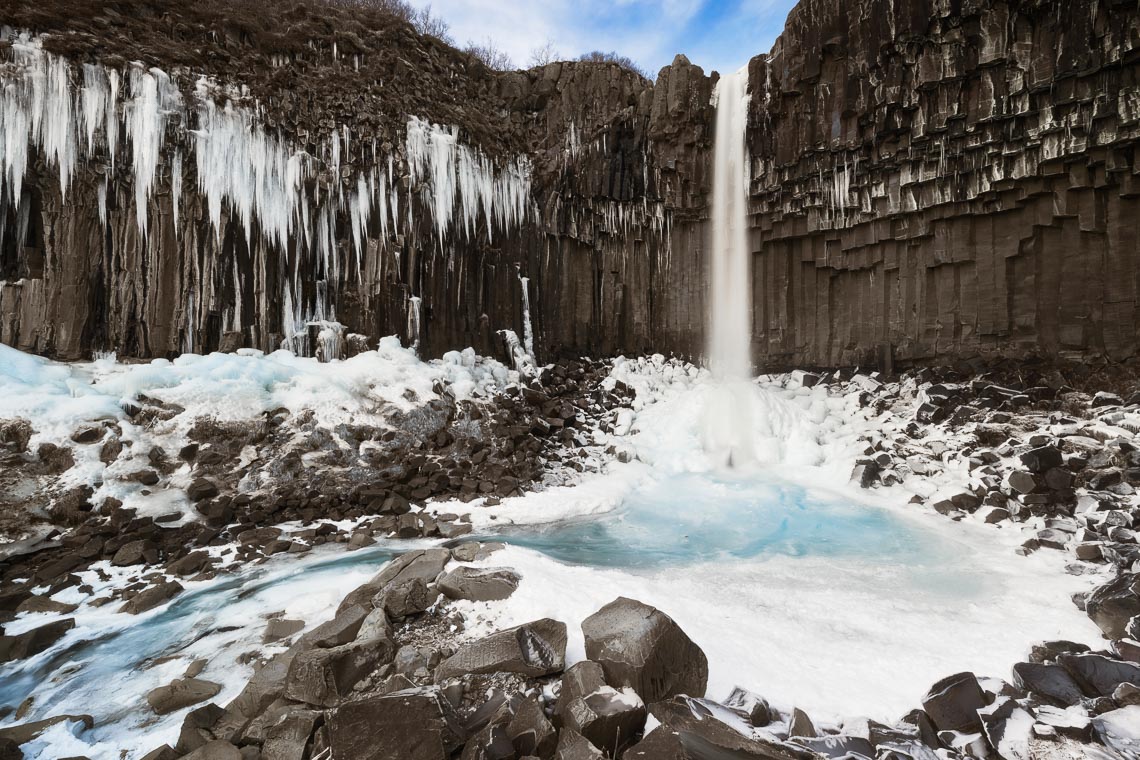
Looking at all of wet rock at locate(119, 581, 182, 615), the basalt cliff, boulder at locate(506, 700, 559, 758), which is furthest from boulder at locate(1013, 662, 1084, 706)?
the basalt cliff

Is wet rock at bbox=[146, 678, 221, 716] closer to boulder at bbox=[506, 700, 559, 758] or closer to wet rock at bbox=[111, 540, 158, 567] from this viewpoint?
boulder at bbox=[506, 700, 559, 758]

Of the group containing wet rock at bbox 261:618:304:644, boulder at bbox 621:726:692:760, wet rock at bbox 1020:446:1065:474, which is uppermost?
wet rock at bbox 1020:446:1065:474

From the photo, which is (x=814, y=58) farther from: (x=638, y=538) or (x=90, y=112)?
(x=90, y=112)

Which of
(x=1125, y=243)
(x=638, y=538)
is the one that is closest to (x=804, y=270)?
(x=1125, y=243)

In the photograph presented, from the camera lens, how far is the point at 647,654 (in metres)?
2.92

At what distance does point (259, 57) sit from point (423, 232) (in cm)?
538

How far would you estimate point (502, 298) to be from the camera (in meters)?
13.7

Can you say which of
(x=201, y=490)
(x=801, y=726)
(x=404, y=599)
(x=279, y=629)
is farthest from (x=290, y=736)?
(x=201, y=490)

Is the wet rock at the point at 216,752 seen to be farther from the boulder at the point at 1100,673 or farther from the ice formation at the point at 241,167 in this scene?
the ice formation at the point at 241,167

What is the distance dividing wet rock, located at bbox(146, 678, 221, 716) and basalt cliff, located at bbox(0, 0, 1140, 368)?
8519mm

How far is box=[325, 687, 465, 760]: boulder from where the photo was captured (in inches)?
94.6

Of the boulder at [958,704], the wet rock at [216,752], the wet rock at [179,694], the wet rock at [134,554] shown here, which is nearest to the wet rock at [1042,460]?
the boulder at [958,704]

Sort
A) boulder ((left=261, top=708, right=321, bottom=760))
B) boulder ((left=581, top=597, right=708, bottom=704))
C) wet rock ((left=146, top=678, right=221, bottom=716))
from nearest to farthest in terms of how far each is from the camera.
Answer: boulder ((left=261, top=708, right=321, bottom=760))
boulder ((left=581, top=597, right=708, bottom=704))
wet rock ((left=146, top=678, right=221, bottom=716))

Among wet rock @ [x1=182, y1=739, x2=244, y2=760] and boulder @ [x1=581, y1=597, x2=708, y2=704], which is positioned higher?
boulder @ [x1=581, y1=597, x2=708, y2=704]
